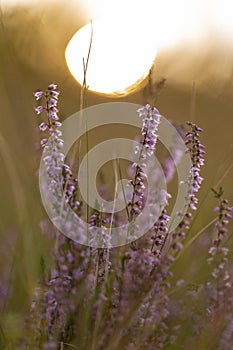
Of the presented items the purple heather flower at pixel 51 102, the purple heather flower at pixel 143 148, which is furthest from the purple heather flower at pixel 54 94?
the purple heather flower at pixel 143 148

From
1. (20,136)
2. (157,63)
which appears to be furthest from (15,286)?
(157,63)

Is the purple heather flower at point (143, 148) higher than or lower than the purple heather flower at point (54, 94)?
lower

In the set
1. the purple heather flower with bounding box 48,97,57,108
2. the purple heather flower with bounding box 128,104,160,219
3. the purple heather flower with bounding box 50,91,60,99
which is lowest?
the purple heather flower with bounding box 128,104,160,219

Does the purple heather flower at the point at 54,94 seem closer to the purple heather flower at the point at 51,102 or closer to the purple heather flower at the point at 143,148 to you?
the purple heather flower at the point at 51,102

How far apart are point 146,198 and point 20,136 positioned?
37.4 inches

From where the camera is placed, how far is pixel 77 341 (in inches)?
64.8

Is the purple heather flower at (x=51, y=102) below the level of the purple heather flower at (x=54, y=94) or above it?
below

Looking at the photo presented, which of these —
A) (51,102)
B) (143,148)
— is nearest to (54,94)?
(51,102)

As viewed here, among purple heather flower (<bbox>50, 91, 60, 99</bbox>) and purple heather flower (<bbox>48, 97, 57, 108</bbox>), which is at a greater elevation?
purple heather flower (<bbox>50, 91, 60, 99</bbox>)

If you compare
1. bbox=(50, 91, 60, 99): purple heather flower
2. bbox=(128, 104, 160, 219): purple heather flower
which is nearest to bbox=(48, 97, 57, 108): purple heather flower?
bbox=(50, 91, 60, 99): purple heather flower

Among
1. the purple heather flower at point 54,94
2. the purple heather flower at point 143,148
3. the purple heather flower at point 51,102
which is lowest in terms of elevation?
the purple heather flower at point 143,148

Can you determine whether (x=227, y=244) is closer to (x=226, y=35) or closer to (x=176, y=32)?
(x=226, y=35)

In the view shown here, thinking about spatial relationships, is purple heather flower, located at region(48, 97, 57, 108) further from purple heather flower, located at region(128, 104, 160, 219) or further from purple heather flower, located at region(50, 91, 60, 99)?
purple heather flower, located at region(128, 104, 160, 219)

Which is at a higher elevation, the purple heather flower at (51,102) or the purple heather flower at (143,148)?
the purple heather flower at (51,102)
